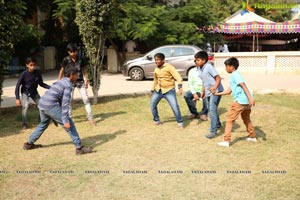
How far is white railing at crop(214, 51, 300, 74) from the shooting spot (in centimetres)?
1800

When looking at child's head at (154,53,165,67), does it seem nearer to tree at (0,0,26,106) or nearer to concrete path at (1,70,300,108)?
tree at (0,0,26,106)

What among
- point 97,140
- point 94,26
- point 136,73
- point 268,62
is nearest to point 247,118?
point 97,140

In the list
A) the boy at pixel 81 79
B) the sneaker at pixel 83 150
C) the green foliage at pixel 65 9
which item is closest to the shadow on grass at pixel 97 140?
the sneaker at pixel 83 150

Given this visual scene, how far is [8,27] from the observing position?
27.8 feet

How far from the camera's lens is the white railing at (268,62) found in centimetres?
1800

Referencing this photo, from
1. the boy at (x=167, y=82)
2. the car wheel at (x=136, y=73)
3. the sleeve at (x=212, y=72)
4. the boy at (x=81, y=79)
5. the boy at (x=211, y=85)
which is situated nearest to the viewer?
the boy at (x=211, y=85)

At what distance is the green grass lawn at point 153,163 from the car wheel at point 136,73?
8.49m

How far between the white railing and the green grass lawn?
9.85 meters

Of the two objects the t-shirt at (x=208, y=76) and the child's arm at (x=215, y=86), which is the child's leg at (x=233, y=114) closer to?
the child's arm at (x=215, y=86)

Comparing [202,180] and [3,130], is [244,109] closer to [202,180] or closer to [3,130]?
[202,180]

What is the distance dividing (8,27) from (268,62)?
42.6ft

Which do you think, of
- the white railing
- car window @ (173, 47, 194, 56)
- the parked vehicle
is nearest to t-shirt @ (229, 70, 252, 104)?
the parked vehicle

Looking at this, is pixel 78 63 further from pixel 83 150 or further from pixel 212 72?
pixel 212 72

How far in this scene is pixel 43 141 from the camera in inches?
279
